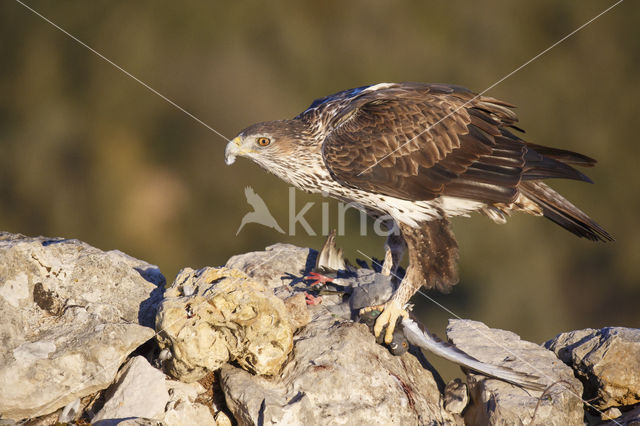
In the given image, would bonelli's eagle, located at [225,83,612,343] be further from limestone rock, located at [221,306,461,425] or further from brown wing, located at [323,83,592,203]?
limestone rock, located at [221,306,461,425]

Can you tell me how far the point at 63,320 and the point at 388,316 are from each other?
2.02 metres

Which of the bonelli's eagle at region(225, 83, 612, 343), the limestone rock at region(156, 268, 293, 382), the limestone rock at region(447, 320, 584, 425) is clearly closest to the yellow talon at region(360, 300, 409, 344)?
the bonelli's eagle at region(225, 83, 612, 343)

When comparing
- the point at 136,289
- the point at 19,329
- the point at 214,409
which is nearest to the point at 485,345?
the point at 214,409

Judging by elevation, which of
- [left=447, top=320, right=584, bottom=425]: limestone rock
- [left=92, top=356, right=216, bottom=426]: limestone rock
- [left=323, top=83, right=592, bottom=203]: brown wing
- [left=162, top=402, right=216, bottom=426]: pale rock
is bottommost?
[left=447, top=320, right=584, bottom=425]: limestone rock

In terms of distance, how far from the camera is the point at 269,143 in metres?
4.64

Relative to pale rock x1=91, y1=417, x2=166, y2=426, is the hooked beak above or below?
above

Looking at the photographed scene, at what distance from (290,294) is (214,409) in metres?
1.10

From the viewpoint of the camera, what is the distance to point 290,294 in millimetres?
4445

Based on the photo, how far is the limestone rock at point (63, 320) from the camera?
10.8 feet

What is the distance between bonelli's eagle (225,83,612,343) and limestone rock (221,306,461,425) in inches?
19.1

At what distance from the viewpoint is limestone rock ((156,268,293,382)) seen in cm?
345

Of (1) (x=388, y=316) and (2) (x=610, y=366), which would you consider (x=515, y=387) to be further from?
(1) (x=388, y=316)

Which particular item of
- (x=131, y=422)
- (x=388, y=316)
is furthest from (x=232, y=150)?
(x=131, y=422)

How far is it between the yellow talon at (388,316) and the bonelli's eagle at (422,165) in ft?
0.04
